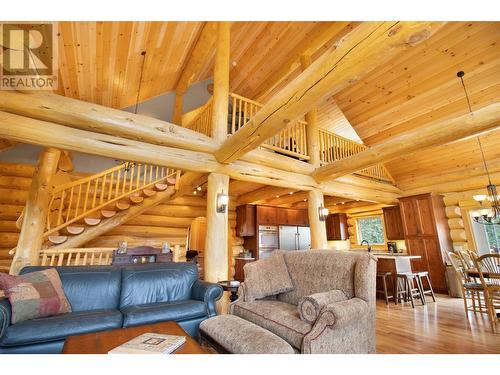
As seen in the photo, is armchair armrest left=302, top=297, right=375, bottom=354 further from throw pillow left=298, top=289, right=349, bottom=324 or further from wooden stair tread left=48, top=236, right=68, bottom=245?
wooden stair tread left=48, top=236, right=68, bottom=245

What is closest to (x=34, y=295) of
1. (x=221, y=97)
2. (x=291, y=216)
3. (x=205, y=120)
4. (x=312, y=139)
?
(x=221, y=97)

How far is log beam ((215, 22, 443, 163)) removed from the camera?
1540 mm

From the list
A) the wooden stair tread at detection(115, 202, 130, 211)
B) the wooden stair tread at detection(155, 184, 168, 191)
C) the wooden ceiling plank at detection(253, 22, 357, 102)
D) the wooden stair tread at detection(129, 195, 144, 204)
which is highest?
the wooden ceiling plank at detection(253, 22, 357, 102)

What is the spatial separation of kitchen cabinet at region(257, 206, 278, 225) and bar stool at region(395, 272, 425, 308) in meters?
3.46

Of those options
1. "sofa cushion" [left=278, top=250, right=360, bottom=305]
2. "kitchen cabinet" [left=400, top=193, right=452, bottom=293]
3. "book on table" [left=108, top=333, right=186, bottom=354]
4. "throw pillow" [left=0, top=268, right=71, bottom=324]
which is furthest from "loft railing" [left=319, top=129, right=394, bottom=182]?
"throw pillow" [left=0, top=268, right=71, bottom=324]

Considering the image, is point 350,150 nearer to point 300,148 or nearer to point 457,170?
point 300,148

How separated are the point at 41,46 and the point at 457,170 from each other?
835 cm

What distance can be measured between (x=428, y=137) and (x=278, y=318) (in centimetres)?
304

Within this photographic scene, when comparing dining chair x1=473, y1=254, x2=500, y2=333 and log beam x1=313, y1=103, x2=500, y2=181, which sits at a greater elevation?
log beam x1=313, y1=103, x2=500, y2=181

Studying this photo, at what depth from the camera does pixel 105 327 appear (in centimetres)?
231

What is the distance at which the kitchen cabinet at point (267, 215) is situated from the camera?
721 centimetres

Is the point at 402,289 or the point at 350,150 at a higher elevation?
the point at 350,150

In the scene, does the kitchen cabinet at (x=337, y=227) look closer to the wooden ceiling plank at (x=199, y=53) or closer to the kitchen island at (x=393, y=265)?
the kitchen island at (x=393, y=265)
